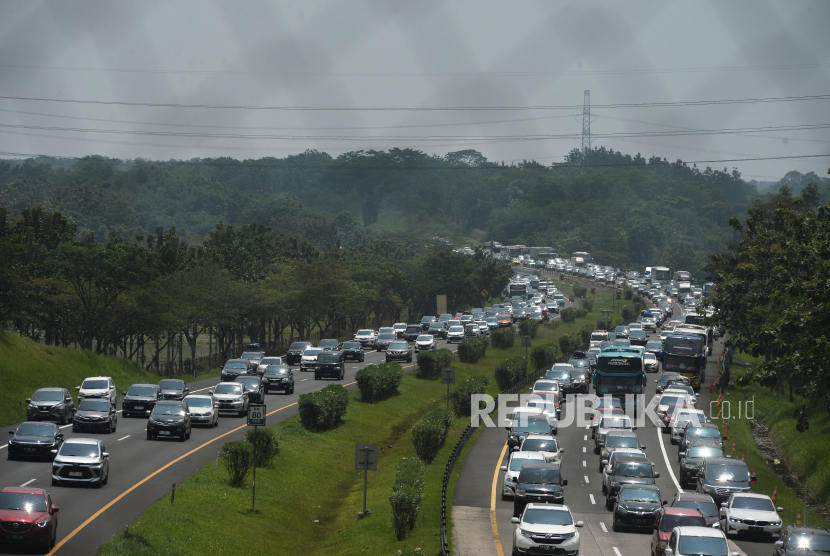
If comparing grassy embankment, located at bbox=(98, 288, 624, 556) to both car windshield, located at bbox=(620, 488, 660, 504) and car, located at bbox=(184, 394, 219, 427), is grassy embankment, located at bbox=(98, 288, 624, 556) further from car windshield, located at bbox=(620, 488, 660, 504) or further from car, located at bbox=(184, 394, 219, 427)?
car windshield, located at bbox=(620, 488, 660, 504)

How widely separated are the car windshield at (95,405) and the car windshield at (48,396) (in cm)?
165

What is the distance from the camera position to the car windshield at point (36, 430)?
30484 mm

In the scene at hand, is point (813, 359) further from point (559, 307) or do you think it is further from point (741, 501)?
point (559, 307)

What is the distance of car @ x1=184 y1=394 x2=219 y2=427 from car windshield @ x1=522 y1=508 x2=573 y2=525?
67.5 feet

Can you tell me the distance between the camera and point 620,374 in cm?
4819

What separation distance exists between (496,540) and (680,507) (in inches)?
190

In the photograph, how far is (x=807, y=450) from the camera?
41500mm

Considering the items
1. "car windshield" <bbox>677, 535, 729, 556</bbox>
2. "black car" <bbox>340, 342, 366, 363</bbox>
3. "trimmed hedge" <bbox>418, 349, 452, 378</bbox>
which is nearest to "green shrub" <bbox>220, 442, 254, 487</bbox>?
"car windshield" <bbox>677, 535, 729, 556</bbox>

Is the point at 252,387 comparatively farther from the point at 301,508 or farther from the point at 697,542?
the point at 697,542

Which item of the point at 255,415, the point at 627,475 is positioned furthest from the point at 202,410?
the point at 627,475

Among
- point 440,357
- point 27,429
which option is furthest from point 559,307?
point 27,429

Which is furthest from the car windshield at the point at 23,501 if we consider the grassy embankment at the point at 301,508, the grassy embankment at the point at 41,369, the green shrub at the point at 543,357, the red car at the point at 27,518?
the green shrub at the point at 543,357

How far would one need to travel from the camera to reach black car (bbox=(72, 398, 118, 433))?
3616cm

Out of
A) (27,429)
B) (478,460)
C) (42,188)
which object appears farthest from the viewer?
(42,188)
